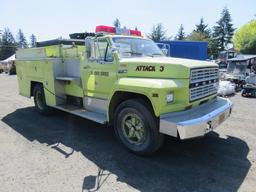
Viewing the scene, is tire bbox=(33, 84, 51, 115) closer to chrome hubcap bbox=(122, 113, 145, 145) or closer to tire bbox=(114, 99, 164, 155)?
tire bbox=(114, 99, 164, 155)

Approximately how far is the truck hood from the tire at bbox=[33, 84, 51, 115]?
3.77m

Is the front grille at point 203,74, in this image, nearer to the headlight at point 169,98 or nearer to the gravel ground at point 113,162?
the headlight at point 169,98

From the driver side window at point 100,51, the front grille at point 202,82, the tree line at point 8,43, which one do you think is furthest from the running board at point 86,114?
the tree line at point 8,43

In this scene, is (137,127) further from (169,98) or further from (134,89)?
(169,98)

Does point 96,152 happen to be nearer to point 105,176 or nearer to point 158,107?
point 105,176

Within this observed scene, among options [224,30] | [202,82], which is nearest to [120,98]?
[202,82]

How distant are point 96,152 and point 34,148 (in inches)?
53.6

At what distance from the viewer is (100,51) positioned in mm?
5566

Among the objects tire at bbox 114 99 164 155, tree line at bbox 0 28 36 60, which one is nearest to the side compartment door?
tire at bbox 114 99 164 155

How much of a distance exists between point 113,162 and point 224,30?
2570 inches

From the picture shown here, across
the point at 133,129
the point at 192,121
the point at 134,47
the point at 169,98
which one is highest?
the point at 134,47

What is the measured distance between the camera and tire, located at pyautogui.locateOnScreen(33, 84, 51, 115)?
7.76 metres

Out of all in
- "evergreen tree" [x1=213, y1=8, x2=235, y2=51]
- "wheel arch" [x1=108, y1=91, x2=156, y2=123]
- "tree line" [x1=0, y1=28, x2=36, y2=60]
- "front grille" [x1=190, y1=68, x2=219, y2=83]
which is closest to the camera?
"front grille" [x1=190, y1=68, x2=219, y2=83]

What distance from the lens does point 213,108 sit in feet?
15.8
